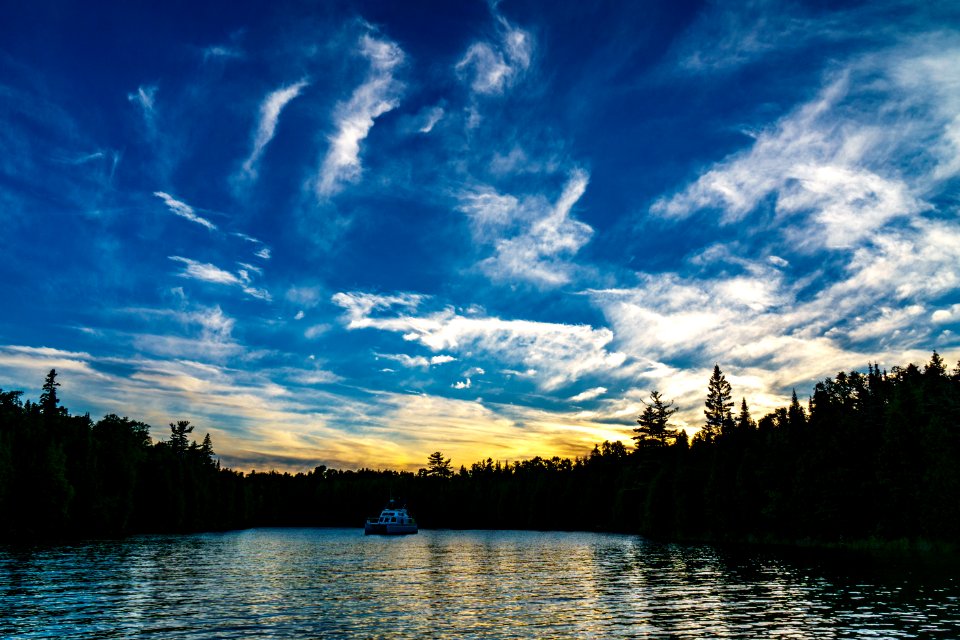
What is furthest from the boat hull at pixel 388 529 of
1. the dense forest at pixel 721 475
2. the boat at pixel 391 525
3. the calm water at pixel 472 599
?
the calm water at pixel 472 599

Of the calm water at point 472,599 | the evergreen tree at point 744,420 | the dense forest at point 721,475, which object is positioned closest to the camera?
the calm water at point 472,599

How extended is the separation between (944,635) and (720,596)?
15.6 meters

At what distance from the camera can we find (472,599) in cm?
4203

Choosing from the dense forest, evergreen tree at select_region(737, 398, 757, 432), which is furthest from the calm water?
evergreen tree at select_region(737, 398, 757, 432)

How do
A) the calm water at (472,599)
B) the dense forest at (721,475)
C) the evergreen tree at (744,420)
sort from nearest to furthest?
the calm water at (472,599), the dense forest at (721,475), the evergreen tree at (744,420)

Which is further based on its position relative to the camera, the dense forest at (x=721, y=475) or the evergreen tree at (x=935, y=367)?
the evergreen tree at (x=935, y=367)

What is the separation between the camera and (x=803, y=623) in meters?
32.8

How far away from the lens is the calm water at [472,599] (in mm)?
30969

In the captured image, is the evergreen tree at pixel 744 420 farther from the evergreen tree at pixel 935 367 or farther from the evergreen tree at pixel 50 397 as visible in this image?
the evergreen tree at pixel 50 397

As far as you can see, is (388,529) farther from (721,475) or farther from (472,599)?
(472,599)

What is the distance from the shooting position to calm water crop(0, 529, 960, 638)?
30969 mm

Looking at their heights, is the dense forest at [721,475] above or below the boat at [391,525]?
above

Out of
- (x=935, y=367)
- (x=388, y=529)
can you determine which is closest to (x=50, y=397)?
(x=388, y=529)

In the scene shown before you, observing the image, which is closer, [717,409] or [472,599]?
[472,599]
